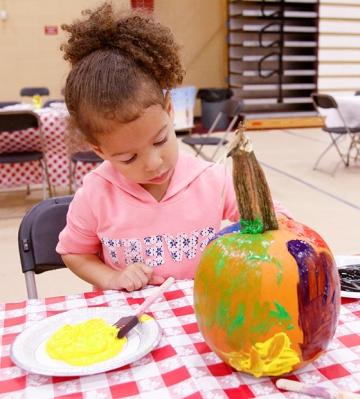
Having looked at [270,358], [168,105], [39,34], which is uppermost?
[39,34]

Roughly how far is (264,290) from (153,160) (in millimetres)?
402

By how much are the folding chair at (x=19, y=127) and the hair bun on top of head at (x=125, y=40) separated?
2.67m

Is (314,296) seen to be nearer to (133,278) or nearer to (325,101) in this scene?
(133,278)

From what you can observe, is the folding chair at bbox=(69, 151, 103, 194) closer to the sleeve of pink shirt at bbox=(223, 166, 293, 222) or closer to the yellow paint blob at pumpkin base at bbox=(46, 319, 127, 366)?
the sleeve of pink shirt at bbox=(223, 166, 293, 222)

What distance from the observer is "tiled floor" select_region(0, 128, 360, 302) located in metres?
2.60

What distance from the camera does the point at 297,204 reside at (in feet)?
12.3

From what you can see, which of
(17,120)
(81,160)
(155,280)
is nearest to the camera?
(155,280)

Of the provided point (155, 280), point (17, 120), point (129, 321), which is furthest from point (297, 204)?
point (129, 321)

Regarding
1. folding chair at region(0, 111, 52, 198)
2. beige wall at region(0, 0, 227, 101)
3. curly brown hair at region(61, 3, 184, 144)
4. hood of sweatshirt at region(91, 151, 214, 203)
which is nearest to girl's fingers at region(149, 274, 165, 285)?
hood of sweatshirt at region(91, 151, 214, 203)

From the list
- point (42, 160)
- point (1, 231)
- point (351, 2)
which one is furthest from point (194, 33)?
point (1, 231)

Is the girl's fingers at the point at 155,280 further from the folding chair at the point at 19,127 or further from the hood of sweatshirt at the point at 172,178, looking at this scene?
the folding chair at the point at 19,127

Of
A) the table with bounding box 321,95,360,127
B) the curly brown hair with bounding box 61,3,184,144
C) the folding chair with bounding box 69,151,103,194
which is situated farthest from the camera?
the table with bounding box 321,95,360,127

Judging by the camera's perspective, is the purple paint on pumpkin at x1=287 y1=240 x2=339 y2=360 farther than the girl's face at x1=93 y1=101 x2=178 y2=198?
No

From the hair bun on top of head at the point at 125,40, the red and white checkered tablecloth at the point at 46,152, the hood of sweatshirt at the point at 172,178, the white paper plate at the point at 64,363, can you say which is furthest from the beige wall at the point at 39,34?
the white paper plate at the point at 64,363
